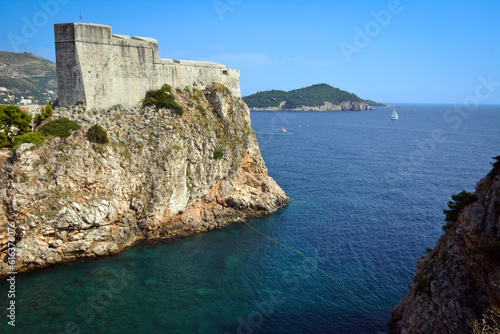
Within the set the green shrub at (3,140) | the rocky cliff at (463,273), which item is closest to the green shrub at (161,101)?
the green shrub at (3,140)

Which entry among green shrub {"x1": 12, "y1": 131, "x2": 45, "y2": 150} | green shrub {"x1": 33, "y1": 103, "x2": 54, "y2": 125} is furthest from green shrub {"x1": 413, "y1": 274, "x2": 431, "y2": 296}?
green shrub {"x1": 33, "y1": 103, "x2": 54, "y2": 125}

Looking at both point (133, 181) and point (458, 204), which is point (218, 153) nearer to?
point (133, 181)

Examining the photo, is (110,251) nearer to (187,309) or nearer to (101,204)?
(101,204)

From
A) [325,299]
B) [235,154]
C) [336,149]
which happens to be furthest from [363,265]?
[336,149]

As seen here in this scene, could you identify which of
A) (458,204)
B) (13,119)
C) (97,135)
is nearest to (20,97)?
(13,119)

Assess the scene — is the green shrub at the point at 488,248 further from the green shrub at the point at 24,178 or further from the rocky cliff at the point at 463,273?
the green shrub at the point at 24,178

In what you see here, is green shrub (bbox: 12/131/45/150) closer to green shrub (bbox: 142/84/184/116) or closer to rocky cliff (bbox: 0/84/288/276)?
rocky cliff (bbox: 0/84/288/276)

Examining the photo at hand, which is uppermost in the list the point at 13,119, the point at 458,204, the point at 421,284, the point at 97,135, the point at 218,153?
the point at 13,119
